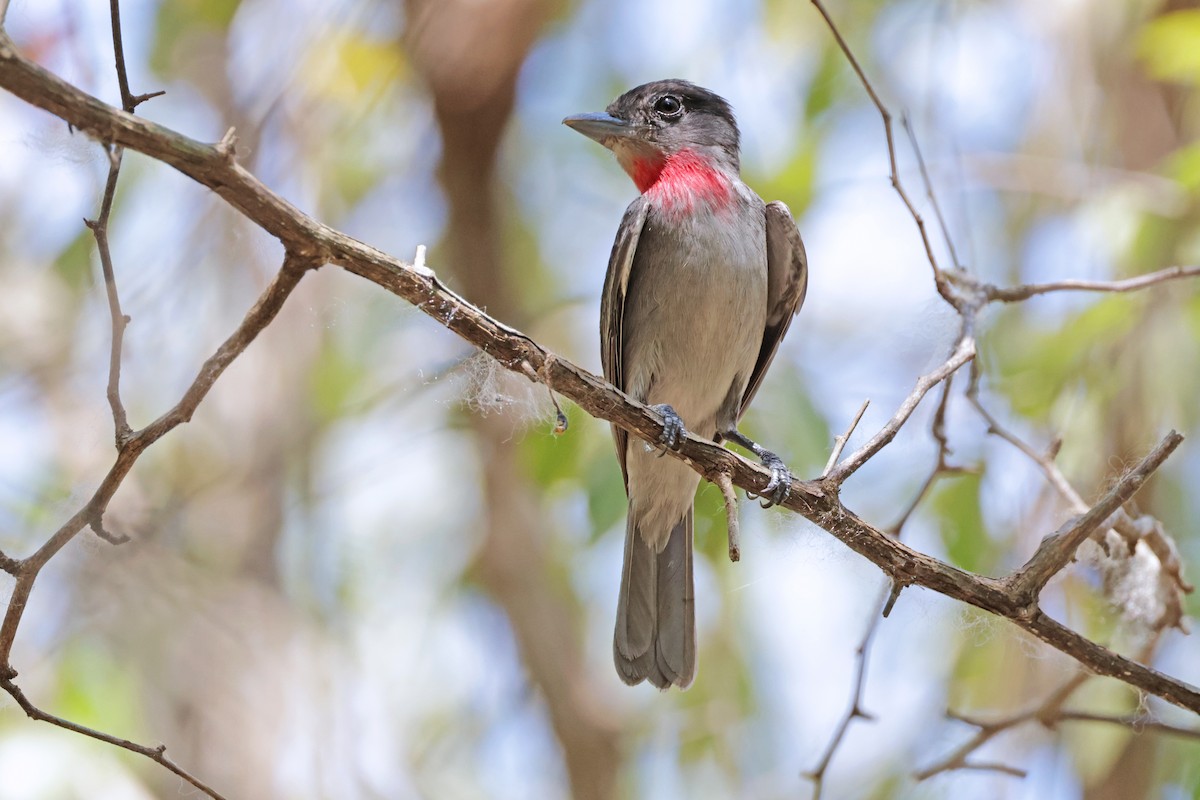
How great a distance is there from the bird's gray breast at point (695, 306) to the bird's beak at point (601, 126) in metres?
0.58

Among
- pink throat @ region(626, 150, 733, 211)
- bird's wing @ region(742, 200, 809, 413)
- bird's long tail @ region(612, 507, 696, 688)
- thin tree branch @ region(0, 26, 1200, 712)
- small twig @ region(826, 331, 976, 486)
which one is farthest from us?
bird's wing @ region(742, 200, 809, 413)

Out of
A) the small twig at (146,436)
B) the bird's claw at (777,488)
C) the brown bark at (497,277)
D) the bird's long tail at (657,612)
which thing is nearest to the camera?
the small twig at (146,436)

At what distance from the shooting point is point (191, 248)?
4.40m

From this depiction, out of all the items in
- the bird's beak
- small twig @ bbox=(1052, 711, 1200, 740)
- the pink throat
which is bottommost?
small twig @ bbox=(1052, 711, 1200, 740)

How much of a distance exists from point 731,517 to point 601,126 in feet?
8.52

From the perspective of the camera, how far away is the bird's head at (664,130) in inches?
178

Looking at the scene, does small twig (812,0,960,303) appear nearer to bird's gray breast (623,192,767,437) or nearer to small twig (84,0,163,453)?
bird's gray breast (623,192,767,437)

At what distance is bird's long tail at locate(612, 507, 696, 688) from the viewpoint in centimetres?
401

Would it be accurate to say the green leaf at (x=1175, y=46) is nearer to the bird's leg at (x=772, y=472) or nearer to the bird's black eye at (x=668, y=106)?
the bird's black eye at (x=668, y=106)

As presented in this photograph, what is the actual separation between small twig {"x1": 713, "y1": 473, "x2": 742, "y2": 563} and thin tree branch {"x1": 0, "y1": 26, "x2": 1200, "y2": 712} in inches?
3.8

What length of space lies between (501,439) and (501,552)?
0.53 m

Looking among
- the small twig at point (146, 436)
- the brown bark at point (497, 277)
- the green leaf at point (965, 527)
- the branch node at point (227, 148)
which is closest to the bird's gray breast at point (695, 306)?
the green leaf at point (965, 527)

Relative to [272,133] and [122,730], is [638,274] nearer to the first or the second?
[272,133]

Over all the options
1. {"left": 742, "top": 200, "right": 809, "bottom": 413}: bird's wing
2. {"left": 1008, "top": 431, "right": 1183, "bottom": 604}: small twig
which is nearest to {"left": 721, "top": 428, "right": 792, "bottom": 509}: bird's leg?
{"left": 742, "top": 200, "right": 809, "bottom": 413}: bird's wing
